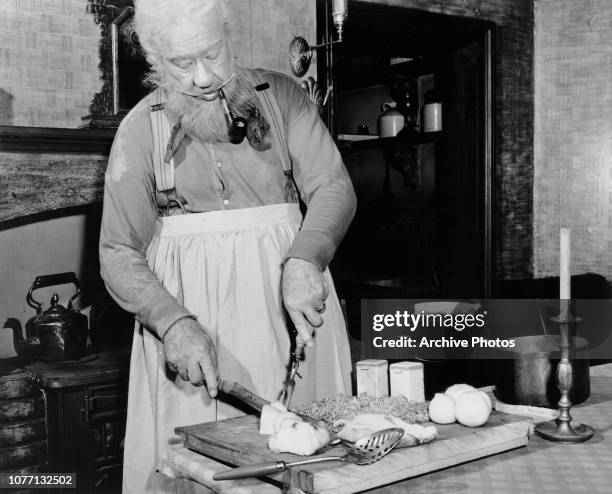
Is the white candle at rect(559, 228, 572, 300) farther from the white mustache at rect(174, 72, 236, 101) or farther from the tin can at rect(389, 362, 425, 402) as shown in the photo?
the white mustache at rect(174, 72, 236, 101)

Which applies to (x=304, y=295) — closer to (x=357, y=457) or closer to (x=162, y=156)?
(x=357, y=457)

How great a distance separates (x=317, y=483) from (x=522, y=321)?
2.95 m

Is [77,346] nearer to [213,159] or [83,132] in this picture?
[83,132]

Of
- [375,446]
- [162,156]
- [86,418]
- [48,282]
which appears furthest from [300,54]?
[375,446]

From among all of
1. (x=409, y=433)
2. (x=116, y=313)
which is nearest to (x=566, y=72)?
(x=116, y=313)

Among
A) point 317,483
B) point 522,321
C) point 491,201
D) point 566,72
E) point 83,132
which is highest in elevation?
point 566,72

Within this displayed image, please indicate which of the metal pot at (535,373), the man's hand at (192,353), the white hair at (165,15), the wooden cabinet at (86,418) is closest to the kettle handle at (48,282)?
the wooden cabinet at (86,418)

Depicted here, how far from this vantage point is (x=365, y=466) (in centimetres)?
114

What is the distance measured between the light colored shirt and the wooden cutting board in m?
0.51

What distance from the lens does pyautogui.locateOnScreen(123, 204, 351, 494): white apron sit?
197 cm

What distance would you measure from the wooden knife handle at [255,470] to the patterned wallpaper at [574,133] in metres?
3.48

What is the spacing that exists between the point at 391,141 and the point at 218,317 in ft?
12.0

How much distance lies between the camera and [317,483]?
1093mm

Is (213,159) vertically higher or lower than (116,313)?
higher
